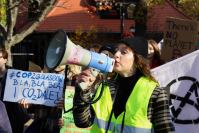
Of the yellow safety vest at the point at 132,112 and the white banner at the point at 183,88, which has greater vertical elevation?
the yellow safety vest at the point at 132,112

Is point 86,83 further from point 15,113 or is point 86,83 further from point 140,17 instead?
point 140,17

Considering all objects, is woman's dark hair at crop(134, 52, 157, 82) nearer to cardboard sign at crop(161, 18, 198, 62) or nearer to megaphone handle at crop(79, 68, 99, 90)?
megaphone handle at crop(79, 68, 99, 90)

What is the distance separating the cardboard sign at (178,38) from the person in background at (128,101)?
250 centimetres

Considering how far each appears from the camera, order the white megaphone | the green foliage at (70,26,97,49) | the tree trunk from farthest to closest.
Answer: the green foliage at (70,26,97,49), the tree trunk, the white megaphone

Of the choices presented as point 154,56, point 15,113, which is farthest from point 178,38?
point 15,113

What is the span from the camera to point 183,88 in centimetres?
519

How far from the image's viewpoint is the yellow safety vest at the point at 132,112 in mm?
3299

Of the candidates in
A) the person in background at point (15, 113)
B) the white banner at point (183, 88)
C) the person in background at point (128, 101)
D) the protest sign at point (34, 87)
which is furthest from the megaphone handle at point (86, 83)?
the person in background at point (15, 113)

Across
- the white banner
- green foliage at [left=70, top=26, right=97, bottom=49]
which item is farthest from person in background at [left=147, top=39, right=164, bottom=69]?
green foliage at [left=70, top=26, right=97, bottom=49]

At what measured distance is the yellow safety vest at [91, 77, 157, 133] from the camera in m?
3.30

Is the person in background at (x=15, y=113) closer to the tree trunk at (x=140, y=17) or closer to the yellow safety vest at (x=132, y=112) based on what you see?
the yellow safety vest at (x=132, y=112)

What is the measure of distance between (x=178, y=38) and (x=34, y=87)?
1.71 m

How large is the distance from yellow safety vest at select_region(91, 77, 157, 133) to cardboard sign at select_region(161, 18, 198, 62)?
2.58m

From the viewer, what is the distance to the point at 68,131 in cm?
551
